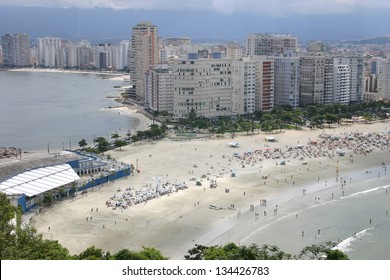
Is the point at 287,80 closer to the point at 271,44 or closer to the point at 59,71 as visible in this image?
the point at 271,44

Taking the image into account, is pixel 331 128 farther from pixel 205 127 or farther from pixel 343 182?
pixel 343 182

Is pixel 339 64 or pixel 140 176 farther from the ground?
pixel 339 64

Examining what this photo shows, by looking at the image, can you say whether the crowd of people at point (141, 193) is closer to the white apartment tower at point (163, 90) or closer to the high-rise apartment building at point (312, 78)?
the white apartment tower at point (163, 90)

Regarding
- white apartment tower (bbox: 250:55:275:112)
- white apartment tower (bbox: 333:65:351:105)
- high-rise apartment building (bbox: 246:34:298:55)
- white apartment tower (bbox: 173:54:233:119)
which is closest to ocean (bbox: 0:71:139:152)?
white apartment tower (bbox: 173:54:233:119)

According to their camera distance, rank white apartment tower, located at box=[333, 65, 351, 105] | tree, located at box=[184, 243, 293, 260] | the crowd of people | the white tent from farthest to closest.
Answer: white apartment tower, located at box=[333, 65, 351, 105], the crowd of people, the white tent, tree, located at box=[184, 243, 293, 260]

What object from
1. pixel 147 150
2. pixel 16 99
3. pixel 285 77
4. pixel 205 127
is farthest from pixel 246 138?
pixel 16 99

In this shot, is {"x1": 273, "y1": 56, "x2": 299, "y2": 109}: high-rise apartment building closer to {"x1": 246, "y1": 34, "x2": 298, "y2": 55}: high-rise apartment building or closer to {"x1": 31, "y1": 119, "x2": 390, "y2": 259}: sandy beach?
{"x1": 246, "y1": 34, "x2": 298, "y2": 55}: high-rise apartment building

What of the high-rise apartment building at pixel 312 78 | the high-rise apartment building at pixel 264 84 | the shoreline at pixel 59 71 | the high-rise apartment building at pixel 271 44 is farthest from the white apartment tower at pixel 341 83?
the shoreline at pixel 59 71
